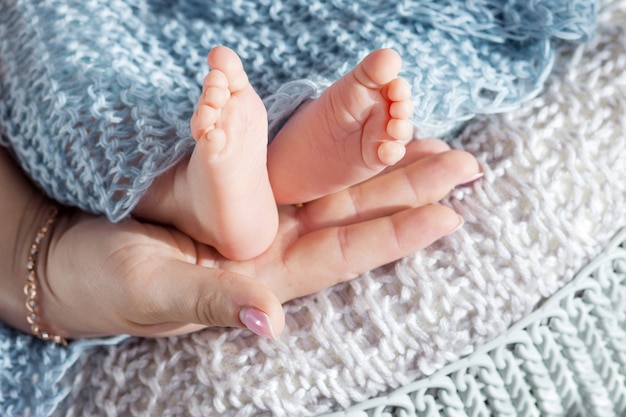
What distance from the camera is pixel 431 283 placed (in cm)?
73

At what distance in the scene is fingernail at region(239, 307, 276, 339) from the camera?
0.64 metres

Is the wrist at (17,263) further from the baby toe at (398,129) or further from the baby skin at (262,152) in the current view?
the baby toe at (398,129)

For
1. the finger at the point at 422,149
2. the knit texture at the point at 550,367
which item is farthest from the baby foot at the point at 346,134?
the knit texture at the point at 550,367

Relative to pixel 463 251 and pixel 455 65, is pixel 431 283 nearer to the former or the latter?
pixel 463 251

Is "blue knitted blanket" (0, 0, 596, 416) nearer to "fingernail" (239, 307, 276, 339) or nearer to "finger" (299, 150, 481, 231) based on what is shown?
"finger" (299, 150, 481, 231)

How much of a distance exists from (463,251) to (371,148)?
0.52ft

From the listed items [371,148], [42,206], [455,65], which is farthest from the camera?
[42,206]

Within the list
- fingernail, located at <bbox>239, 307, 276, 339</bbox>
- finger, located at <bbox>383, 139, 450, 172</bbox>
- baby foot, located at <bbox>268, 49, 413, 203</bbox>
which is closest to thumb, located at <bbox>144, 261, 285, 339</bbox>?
fingernail, located at <bbox>239, 307, 276, 339</bbox>

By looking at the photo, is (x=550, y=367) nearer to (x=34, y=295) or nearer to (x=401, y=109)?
(x=401, y=109)

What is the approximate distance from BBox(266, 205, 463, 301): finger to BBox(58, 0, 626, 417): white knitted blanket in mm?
20

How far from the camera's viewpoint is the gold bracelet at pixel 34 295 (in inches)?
32.9

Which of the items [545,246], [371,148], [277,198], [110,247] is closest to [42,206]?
[110,247]

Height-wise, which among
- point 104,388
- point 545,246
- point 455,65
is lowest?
point 104,388

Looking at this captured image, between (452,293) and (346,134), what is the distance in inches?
7.4
